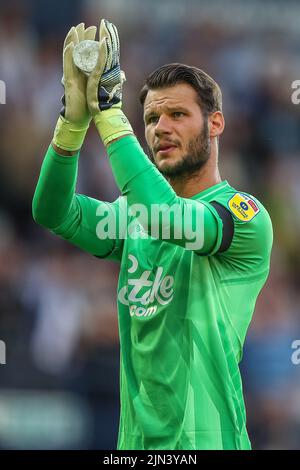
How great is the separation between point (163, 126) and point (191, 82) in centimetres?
23

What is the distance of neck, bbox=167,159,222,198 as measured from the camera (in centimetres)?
360

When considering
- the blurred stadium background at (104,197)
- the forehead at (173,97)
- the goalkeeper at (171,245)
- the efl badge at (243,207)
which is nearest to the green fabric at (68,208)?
the goalkeeper at (171,245)

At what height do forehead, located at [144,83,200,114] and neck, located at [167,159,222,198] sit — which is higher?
forehead, located at [144,83,200,114]

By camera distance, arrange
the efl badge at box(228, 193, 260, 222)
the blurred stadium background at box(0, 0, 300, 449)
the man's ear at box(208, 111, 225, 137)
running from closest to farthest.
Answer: the efl badge at box(228, 193, 260, 222), the man's ear at box(208, 111, 225, 137), the blurred stadium background at box(0, 0, 300, 449)

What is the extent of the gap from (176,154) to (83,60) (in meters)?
0.54

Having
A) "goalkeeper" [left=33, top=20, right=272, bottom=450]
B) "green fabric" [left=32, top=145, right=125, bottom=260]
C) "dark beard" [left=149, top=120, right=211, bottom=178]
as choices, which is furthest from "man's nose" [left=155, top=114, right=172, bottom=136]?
"green fabric" [left=32, top=145, right=125, bottom=260]

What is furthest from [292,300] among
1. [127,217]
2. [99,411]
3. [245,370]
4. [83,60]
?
[83,60]

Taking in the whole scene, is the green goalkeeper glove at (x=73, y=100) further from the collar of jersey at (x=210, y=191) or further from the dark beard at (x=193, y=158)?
the collar of jersey at (x=210, y=191)

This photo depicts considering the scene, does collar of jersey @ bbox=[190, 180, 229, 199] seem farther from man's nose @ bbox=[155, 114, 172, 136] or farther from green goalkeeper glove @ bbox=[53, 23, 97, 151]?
green goalkeeper glove @ bbox=[53, 23, 97, 151]

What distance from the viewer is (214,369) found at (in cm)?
333

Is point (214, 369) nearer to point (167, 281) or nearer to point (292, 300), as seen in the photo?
point (167, 281)

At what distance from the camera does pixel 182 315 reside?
3.36m

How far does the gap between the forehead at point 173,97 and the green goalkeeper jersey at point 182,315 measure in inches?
13.6

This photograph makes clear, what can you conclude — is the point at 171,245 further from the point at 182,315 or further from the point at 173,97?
the point at 173,97
